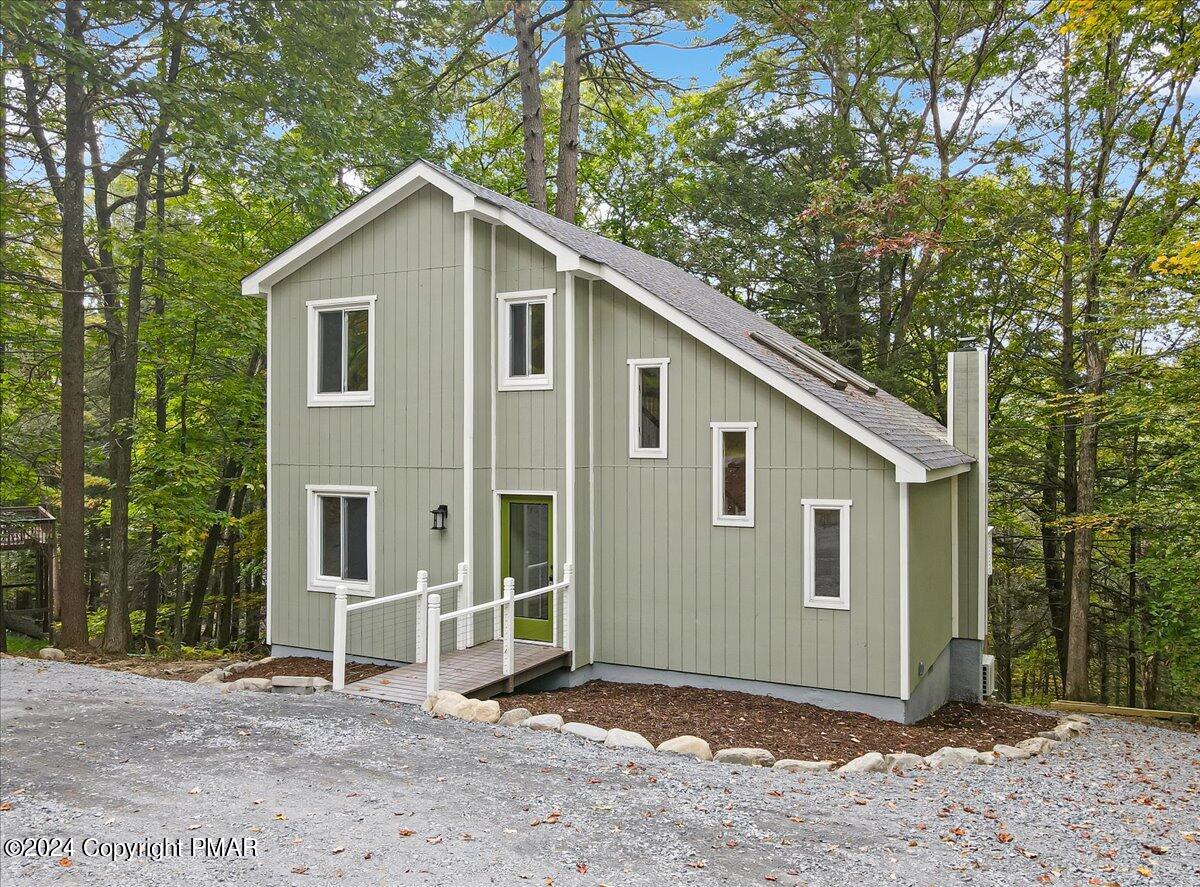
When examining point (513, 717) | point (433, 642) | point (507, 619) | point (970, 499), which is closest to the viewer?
point (513, 717)

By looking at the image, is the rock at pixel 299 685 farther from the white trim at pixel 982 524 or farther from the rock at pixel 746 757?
the white trim at pixel 982 524

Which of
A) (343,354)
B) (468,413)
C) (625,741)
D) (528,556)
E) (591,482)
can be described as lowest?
(625,741)

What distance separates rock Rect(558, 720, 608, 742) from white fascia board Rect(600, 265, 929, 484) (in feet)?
13.2

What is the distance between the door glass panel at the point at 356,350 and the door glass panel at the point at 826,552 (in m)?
6.14

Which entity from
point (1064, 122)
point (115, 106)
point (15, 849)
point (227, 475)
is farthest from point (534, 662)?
point (1064, 122)

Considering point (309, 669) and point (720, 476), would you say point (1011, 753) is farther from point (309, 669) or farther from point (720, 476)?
point (309, 669)

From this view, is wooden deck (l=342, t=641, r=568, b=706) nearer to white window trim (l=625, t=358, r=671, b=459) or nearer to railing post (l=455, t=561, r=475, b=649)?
railing post (l=455, t=561, r=475, b=649)

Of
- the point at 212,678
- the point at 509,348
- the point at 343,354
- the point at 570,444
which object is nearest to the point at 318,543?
the point at 212,678

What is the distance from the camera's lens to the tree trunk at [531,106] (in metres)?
18.1

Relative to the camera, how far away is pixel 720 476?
946 centimetres

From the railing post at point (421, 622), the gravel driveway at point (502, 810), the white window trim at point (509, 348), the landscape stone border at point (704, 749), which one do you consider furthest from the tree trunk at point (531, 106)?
the gravel driveway at point (502, 810)

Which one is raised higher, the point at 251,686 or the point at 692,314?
the point at 692,314

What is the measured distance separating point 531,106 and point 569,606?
13007 millimetres

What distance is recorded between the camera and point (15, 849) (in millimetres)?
4703
